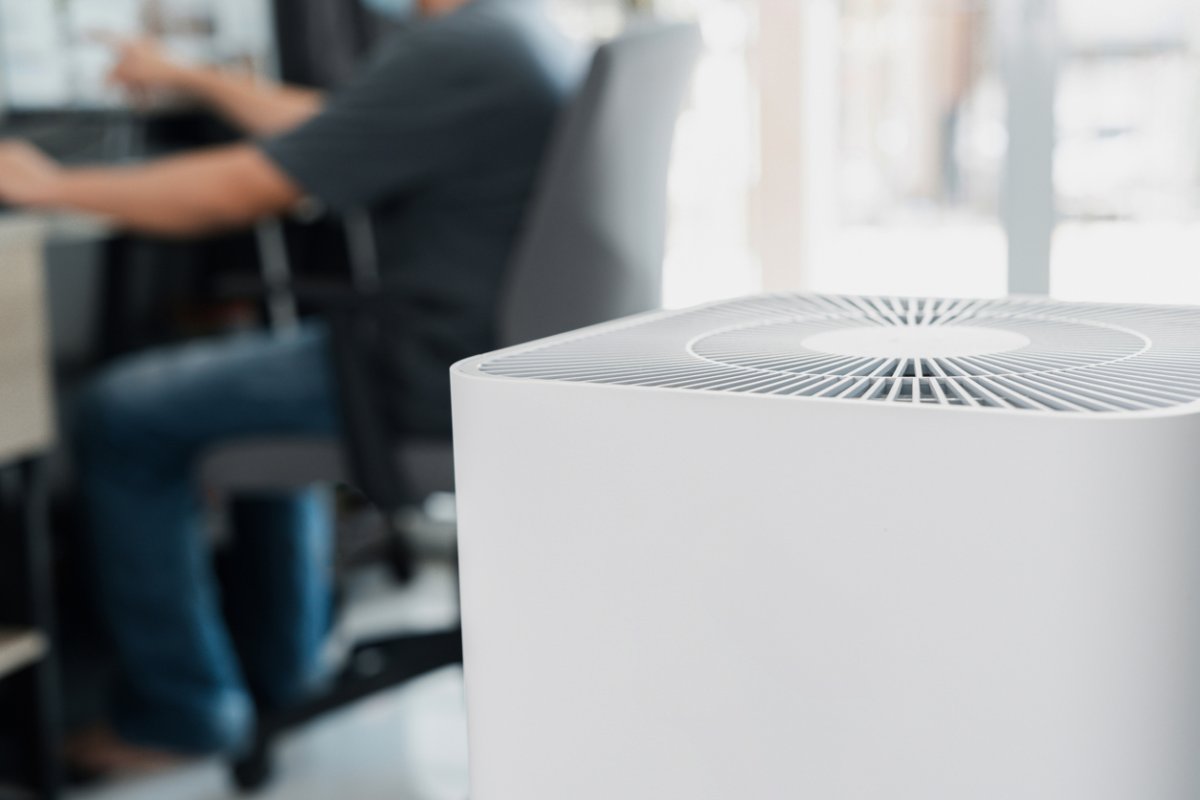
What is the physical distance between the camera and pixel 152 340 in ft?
6.73

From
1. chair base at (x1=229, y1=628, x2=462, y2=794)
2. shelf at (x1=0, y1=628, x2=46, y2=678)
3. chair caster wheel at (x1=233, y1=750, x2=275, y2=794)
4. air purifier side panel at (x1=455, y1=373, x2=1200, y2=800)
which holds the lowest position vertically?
chair caster wheel at (x1=233, y1=750, x2=275, y2=794)

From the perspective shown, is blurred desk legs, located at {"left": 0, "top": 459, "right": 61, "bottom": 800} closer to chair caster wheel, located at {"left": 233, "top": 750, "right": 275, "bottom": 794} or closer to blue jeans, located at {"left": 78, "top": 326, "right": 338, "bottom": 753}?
blue jeans, located at {"left": 78, "top": 326, "right": 338, "bottom": 753}

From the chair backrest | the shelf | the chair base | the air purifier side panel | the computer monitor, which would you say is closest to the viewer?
the air purifier side panel

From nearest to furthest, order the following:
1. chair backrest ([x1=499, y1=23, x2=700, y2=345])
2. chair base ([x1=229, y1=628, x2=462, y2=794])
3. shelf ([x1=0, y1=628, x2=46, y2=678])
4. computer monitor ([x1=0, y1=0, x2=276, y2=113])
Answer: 1. chair backrest ([x1=499, y1=23, x2=700, y2=345])
2. shelf ([x1=0, y1=628, x2=46, y2=678])
3. chair base ([x1=229, y1=628, x2=462, y2=794])
4. computer monitor ([x1=0, y1=0, x2=276, y2=113])

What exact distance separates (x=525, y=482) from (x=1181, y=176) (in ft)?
8.49

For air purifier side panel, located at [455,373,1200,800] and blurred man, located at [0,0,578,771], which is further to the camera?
blurred man, located at [0,0,578,771]

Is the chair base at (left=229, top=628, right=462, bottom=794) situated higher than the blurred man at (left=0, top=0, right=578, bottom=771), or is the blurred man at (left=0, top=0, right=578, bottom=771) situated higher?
the blurred man at (left=0, top=0, right=578, bottom=771)

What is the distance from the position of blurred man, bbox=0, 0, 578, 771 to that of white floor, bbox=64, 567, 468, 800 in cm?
6

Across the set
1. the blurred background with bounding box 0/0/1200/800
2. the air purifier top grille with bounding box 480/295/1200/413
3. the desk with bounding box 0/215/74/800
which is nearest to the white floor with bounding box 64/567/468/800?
the blurred background with bounding box 0/0/1200/800

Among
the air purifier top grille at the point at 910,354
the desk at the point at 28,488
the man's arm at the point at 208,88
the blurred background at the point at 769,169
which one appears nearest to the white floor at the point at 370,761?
the blurred background at the point at 769,169

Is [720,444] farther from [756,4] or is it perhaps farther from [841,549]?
[756,4]

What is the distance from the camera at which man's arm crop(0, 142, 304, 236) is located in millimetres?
1514

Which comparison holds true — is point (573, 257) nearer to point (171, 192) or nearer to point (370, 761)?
point (171, 192)

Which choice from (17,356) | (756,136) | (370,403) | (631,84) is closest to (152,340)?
(17,356)
